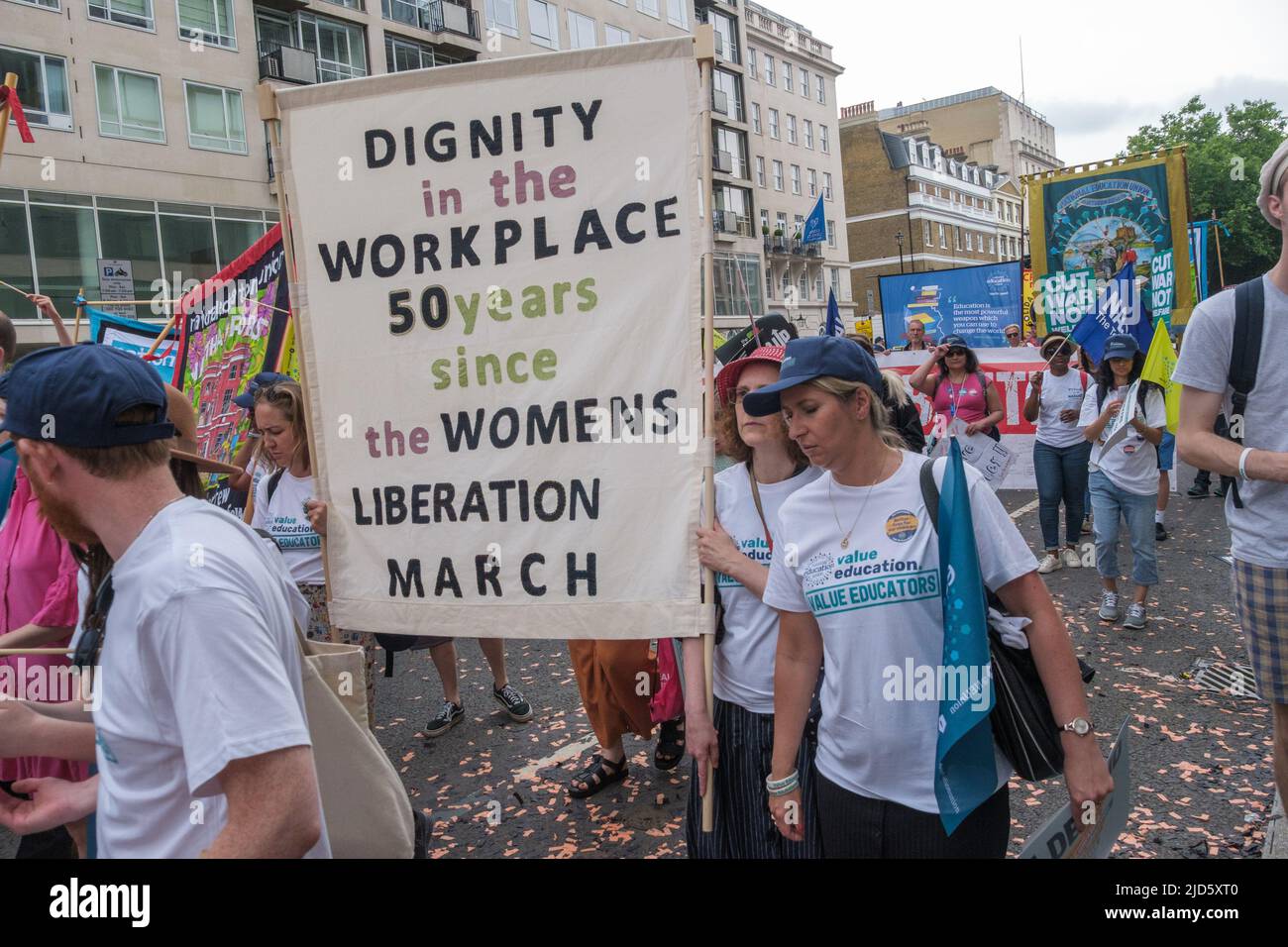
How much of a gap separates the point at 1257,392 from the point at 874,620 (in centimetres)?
144

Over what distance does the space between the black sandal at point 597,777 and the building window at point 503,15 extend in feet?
119

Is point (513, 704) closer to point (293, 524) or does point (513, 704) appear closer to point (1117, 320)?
point (293, 524)

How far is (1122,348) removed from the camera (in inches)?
284

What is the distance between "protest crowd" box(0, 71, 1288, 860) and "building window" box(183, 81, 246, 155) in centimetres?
2574

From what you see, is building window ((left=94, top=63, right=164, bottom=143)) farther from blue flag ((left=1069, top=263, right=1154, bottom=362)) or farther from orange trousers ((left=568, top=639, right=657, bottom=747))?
orange trousers ((left=568, top=639, right=657, bottom=747))

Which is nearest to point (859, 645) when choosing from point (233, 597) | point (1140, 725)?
point (233, 597)

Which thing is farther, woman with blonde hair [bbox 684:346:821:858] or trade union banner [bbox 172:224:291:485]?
trade union banner [bbox 172:224:291:485]

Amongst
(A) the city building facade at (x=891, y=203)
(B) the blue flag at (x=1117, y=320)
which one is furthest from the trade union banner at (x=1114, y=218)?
(A) the city building facade at (x=891, y=203)

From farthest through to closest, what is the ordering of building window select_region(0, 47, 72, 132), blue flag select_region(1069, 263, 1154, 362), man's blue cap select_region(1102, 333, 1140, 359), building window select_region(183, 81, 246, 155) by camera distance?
1. building window select_region(183, 81, 246, 155)
2. building window select_region(0, 47, 72, 132)
3. blue flag select_region(1069, 263, 1154, 362)
4. man's blue cap select_region(1102, 333, 1140, 359)

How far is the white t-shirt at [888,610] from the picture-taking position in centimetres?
220

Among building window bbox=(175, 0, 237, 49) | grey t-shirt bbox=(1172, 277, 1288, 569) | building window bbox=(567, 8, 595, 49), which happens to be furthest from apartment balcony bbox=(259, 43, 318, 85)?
grey t-shirt bbox=(1172, 277, 1288, 569)

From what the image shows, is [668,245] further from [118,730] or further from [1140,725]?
[1140,725]

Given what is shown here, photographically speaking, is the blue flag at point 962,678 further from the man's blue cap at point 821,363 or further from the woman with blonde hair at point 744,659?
the woman with blonde hair at point 744,659

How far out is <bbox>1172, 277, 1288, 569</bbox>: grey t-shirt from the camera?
262 centimetres
